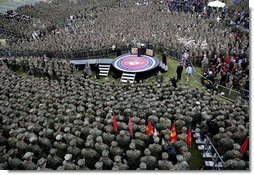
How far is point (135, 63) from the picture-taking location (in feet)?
77.3

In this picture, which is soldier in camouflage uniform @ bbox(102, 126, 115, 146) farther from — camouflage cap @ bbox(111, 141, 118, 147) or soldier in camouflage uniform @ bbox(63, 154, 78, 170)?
soldier in camouflage uniform @ bbox(63, 154, 78, 170)

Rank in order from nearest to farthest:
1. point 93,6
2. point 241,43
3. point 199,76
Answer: point 199,76
point 241,43
point 93,6

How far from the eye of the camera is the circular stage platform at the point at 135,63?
22.2 metres

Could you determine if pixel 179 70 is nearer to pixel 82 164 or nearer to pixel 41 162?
pixel 82 164

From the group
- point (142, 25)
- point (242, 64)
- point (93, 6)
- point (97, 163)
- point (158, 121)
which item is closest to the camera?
point (97, 163)

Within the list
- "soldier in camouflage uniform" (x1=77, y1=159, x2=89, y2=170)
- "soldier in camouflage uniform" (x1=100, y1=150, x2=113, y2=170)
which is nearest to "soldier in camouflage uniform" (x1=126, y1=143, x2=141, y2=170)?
"soldier in camouflage uniform" (x1=100, y1=150, x2=113, y2=170)

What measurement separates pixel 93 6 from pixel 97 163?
3974 cm

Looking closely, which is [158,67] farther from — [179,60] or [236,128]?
[236,128]

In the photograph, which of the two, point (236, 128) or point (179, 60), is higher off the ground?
point (236, 128)

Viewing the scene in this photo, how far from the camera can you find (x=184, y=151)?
11117 millimetres

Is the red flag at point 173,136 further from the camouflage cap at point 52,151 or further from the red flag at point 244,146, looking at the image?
the camouflage cap at point 52,151

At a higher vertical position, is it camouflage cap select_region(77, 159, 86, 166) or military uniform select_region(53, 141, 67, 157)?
camouflage cap select_region(77, 159, 86, 166)

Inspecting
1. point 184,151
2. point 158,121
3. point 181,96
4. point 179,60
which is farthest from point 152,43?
point 184,151

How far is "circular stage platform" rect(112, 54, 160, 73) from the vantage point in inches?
874
